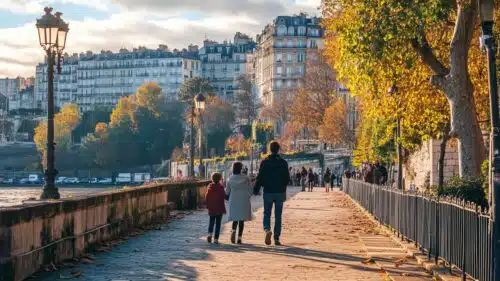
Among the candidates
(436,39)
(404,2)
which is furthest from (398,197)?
(436,39)

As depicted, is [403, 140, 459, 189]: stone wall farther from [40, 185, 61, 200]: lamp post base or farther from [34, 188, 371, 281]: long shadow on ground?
[40, 185, 61, 200]: lamp post base

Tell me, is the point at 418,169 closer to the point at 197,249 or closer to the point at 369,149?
the point at 369,149

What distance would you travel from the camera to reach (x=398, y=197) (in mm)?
24469

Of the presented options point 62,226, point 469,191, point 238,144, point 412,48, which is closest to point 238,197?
point 469,191

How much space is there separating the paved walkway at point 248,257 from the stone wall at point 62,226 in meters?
0.39

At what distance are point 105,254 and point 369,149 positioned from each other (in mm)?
50854

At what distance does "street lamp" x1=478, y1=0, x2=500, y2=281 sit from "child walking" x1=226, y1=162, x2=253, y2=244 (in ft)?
28.0

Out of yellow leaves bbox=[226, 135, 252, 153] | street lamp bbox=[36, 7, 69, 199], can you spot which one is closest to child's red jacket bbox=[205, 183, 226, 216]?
street lamp bbox=[36, 7, 69, 199]

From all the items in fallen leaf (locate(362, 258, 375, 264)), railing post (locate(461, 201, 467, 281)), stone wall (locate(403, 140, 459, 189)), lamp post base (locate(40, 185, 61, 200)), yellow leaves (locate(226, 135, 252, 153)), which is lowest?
fallen leaf (locate(362, 258, 375, 264))

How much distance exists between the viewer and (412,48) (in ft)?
99.2

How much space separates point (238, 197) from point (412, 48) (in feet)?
29.8

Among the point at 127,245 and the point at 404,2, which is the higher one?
the point at 404,2

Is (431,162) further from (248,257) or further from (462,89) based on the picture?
(248,257)

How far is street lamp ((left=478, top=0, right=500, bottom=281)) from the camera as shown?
1303 cm
